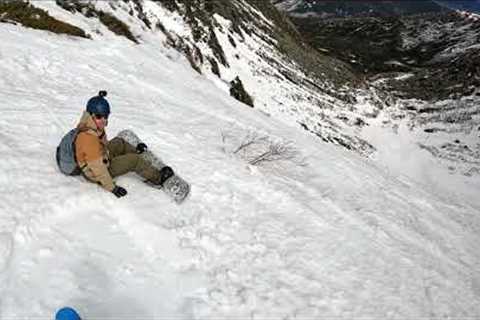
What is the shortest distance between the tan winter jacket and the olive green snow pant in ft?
1.42

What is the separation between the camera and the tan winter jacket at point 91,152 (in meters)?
7.73

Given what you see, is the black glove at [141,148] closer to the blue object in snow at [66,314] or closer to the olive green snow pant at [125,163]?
the olive green snow pant at [125,163]

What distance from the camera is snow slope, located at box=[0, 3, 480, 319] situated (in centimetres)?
646

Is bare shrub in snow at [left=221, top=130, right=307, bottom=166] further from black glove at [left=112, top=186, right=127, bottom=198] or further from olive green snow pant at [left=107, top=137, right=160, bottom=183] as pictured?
black glove at [left=112, top=186, right=127, bottom=198]

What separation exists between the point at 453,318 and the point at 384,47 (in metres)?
164

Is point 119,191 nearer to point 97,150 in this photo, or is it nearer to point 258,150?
point 97,150

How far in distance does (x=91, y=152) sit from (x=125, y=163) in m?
0.77

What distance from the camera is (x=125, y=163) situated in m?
8.42

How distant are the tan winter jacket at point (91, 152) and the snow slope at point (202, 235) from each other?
9.3 inches

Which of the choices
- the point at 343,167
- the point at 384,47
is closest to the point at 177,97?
the point at 343,167

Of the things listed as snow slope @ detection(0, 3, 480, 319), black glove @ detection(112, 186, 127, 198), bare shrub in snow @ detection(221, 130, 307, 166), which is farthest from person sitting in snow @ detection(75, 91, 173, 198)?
bare shrub in snow @ detection(221, 130, 307, 166)

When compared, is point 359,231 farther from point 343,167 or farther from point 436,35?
point 436,35

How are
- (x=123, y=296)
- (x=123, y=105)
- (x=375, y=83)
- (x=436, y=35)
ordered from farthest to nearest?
(x=436, y=35)
(x=375, y=83)
(x=123, y=105)
(x=123, y=296)

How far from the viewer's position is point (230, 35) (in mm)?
52031
